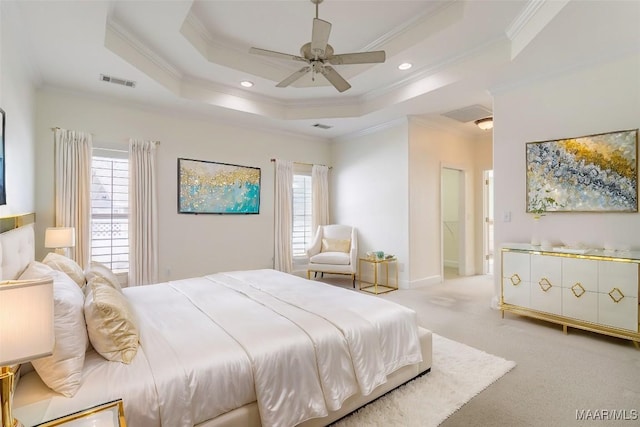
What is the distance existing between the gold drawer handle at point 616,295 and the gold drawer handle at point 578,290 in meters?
0.20

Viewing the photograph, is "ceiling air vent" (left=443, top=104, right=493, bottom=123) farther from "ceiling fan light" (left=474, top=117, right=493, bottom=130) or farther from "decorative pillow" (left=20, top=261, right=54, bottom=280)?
"decorative pillow" (left=20, top=261, right=54, bottom=280)

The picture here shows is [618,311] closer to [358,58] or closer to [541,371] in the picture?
[541,371]

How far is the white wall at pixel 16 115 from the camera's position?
7.32ft

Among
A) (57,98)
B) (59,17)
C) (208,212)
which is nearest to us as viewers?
(59,17)

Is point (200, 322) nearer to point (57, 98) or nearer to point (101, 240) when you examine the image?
point (101, 240)

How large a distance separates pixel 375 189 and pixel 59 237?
4.51 meters

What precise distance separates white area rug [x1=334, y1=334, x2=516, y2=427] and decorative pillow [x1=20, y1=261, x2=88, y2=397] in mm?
1386

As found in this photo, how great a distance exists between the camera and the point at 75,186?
12.5ft

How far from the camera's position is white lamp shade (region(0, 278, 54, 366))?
0.95 m

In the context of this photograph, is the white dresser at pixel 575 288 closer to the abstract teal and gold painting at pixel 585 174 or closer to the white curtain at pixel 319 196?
the abstract teal and gold painting at pixel 585 174

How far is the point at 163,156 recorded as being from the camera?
452cm

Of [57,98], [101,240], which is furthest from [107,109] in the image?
[101,240]

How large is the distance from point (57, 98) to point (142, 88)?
1025mm

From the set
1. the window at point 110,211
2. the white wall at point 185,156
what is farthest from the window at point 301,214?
the window at point 110,211
